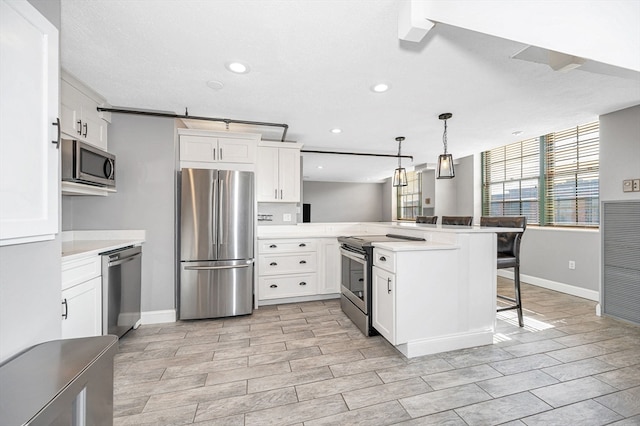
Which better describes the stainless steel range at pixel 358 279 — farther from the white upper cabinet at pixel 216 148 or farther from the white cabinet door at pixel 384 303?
the white upper cabinet at pixel 216 148

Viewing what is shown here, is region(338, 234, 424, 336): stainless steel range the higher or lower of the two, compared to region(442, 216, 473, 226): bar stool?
lower

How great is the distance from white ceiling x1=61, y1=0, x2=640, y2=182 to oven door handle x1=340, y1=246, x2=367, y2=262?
1.58m

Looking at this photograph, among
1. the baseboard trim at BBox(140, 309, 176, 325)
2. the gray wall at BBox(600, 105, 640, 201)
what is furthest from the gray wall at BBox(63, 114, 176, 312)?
the gray wall at BBox(600, 105, 640, 201)

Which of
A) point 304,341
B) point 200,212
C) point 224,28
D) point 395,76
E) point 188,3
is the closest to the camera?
point 188,3

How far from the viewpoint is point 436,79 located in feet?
7.73

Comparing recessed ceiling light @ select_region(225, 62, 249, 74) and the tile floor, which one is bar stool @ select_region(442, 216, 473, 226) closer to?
the tile floor

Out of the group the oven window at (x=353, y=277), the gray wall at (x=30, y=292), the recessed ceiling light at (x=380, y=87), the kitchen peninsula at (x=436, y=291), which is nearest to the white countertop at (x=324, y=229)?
the oven window at (x=353, y=277)

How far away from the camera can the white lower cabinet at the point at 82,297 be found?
193 centimetres

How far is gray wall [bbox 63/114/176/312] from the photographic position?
3.00 metres

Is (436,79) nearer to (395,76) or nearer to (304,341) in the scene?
(395,76)

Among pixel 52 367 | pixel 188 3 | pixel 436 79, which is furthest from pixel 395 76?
pixel 52 367

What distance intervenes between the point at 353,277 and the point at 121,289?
2304 millimetres

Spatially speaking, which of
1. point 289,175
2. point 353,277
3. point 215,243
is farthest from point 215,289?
point 289,175

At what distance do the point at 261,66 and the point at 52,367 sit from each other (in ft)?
6.93
